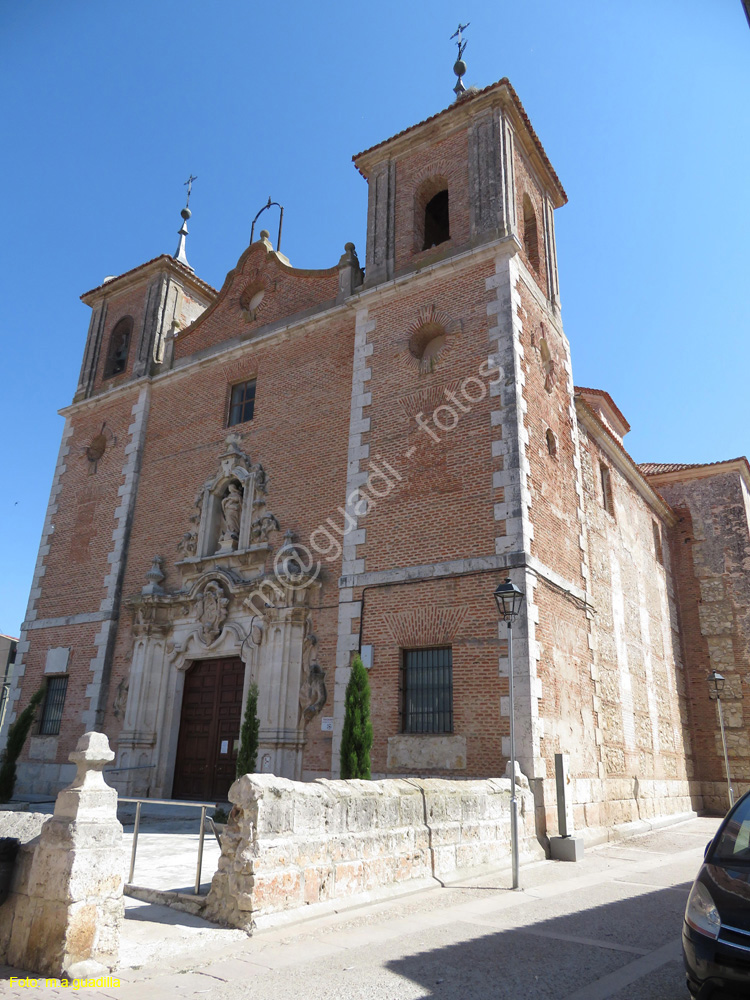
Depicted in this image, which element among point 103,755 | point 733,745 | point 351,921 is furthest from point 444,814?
point 733,745

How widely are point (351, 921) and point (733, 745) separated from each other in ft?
59.1

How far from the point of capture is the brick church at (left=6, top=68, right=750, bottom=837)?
11.4m

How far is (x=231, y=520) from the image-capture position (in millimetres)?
14891

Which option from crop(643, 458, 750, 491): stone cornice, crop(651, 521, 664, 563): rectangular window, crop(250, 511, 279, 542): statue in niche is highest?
crop(643, 458, 750, 491): stone cornice

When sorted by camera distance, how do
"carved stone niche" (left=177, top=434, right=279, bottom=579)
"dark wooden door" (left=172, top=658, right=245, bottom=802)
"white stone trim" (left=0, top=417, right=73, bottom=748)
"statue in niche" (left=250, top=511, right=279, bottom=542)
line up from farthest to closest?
"white stone trim" (left=0, top=417, right=73, bottom=748) < "carved stone niche" (left=177, top=434, right=279, bottom=579) < "statue in niche" (left=250, top=511, right=279, bottom=542) < "dark wooden door" (left=172, top=658, right=245, bottom=802)

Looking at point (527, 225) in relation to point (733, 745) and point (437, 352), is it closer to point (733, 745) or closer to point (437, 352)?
point (437, 352)

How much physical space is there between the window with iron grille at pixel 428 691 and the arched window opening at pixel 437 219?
955 centimetres

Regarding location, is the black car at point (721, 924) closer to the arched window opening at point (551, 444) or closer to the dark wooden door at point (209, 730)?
the arched window opening at point (551, 444)

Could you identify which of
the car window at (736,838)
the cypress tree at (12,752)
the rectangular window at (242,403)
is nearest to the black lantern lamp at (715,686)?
the rectangular window at (242,403)

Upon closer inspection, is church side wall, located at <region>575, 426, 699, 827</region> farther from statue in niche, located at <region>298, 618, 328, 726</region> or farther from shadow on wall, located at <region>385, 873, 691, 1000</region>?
shadow on wall, located at <region>385, 873, 691, 1000</region>

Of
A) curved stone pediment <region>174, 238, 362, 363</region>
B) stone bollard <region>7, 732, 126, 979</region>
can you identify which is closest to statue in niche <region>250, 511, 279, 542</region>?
curved stone pediment <region>174, 238, 362, 363</region>

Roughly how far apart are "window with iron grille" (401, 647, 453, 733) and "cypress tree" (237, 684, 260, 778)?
2.49 meters

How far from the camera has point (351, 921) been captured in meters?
6.02

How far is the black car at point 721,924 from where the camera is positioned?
11.7 feet
